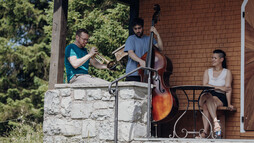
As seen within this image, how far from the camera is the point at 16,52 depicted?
65.7ft

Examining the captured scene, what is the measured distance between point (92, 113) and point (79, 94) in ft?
1.19

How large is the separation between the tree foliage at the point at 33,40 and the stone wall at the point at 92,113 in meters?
9.40

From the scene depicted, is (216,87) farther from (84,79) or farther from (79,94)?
(79,94)

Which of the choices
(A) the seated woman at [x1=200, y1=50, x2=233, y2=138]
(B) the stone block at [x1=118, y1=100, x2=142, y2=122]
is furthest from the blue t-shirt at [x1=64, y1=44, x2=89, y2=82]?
(A) the seated woman at [x1=200, y1=50, x2=233, y2=138]

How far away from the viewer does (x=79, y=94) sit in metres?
6.98

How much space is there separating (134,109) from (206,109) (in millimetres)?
1518

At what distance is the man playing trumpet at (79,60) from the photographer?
7102 millimetres

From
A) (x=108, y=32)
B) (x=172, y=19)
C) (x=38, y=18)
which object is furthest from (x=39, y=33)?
(x=172, y=19)

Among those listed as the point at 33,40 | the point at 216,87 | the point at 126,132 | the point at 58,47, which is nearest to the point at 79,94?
the point at 58,47

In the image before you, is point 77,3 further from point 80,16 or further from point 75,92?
point 75,92

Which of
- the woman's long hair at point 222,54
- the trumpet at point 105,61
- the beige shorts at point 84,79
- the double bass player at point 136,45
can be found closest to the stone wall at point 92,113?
the beige shorts at point 84,79

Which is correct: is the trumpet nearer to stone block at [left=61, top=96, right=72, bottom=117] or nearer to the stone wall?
the stone wall

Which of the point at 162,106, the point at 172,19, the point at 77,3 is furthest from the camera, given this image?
the point at 77,3

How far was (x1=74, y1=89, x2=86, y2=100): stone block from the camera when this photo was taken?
22.8 feet
